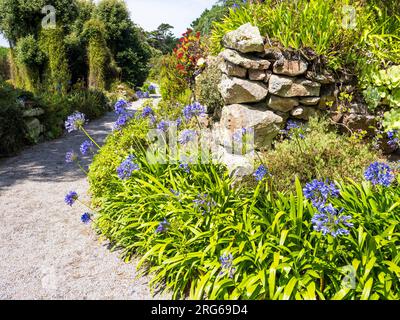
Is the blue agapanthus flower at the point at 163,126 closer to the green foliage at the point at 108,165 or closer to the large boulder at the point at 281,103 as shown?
the green foliage at the point at 108,165

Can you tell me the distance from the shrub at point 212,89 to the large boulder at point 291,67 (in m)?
1.25

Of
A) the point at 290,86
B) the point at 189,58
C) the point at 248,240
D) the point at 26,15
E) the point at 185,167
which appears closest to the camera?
the point at 248,240

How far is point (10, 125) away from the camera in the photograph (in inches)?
273

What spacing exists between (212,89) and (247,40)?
1.35 meters

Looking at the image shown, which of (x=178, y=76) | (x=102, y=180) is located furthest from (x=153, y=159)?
(x=178, y=76)

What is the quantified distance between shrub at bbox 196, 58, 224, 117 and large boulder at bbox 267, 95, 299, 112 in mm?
1091

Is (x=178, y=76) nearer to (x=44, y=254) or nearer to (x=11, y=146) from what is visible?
(x=11, y=146)

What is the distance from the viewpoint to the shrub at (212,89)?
570 cm

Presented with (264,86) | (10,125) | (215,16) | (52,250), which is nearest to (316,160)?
(264,86)

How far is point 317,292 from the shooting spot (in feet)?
7.86

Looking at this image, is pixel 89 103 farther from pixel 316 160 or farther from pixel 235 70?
pixel 316 160

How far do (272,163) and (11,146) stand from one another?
571 centimetres

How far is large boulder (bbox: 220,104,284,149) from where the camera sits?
15.3 ft
